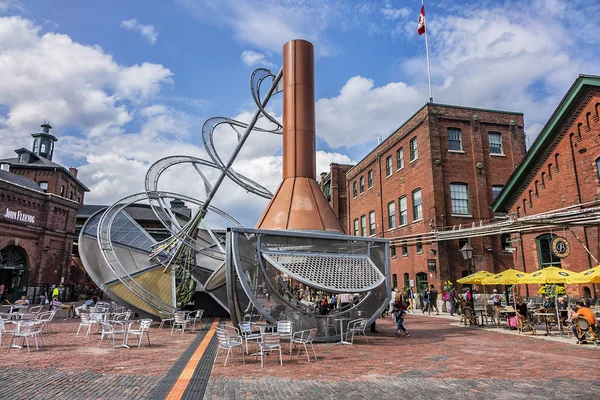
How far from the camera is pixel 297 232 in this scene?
13.0 metres

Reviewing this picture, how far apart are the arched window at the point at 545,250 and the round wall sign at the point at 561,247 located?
108 centimetres

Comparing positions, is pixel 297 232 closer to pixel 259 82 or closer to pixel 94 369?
pixel 94 369

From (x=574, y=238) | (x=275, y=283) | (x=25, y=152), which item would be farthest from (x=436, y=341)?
(x=25, y=152)

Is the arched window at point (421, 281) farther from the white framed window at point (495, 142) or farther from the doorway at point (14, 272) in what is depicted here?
the doorway at point (14, 272)

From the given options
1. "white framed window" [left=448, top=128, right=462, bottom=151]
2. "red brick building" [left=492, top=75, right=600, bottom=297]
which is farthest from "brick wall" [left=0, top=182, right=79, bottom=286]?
"red brick building" [left=492, top=75, right=600, bottom=297]

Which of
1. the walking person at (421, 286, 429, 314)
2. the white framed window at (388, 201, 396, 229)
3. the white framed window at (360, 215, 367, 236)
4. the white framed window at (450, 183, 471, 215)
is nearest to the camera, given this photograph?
the walking person at (421, 286, 429, 314)

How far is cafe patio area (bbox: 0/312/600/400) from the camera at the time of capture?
23.0ft

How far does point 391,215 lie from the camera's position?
3366cm

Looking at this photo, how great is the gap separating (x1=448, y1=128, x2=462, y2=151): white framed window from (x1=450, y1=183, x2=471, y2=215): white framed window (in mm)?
2654

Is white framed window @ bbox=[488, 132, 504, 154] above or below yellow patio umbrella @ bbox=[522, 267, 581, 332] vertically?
above

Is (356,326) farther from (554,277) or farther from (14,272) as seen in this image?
(14,272)

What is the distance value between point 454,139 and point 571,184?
1047 cm

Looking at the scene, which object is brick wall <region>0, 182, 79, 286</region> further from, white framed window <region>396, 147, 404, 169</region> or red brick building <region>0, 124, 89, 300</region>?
white framed window <region>396, 147, 404, 169</region>

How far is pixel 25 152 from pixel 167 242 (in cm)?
3928
